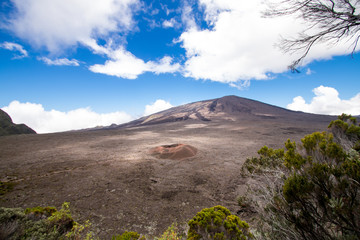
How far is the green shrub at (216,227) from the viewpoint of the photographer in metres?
2.31

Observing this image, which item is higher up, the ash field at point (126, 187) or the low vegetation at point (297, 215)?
the low vegetation at point (297, 215)

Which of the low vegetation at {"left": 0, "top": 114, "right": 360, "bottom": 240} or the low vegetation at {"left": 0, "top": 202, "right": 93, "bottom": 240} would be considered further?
the low vegetation at {"left": 0, "top": 202, "right": 93, "bottom": 240}

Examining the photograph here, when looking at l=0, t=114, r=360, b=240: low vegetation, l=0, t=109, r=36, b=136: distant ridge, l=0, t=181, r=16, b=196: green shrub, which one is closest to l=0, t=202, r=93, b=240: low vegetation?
l=0, t=114, r=360, b=240: low vegetation

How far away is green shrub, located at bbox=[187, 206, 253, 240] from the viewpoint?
7.57ft

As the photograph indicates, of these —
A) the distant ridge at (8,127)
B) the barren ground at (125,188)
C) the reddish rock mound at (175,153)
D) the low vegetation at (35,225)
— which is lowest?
the barren ground at (125,188)

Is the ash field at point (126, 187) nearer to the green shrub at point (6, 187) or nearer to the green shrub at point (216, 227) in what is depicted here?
the green shrub at point (6, 187)

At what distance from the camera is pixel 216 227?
2.42m

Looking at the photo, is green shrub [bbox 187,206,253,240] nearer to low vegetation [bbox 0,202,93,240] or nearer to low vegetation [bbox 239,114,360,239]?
low vegetation [bbox 239,114,360,239]

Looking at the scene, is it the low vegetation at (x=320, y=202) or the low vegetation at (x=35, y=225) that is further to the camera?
the low vegetation at (x=35, y=225)

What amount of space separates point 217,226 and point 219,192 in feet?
13.5

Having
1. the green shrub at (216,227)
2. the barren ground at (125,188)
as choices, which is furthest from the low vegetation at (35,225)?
the green shrub at (216,227)

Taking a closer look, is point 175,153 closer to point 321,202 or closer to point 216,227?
point 216,227

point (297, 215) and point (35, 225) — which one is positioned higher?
point (297, 215)

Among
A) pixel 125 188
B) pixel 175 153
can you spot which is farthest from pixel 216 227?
pixel 175 153
